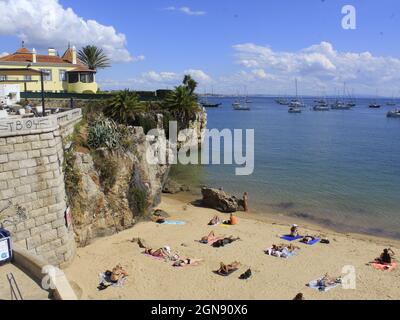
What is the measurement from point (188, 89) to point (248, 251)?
2834 cm

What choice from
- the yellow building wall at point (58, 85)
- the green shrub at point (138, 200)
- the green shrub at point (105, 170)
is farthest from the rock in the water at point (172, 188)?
the yellow building wall at point (58, 85)

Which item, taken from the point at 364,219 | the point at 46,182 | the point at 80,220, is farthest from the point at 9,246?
the point at 364,219

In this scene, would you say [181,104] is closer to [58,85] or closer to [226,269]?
[58,85]

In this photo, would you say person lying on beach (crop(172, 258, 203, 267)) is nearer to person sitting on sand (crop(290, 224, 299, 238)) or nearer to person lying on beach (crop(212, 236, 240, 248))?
person lying on beach (crop(212, 236, 240, 248))

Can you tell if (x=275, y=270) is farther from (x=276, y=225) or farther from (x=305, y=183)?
(x=305, y=183)

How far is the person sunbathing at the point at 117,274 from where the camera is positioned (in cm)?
1636

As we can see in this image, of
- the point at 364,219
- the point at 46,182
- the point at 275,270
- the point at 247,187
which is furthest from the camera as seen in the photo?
the point at 247,187

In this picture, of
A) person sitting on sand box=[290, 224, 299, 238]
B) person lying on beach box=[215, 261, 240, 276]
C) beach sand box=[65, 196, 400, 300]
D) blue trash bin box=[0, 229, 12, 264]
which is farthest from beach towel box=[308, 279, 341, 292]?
blue trash bin box=[0, 229, 12, 264]

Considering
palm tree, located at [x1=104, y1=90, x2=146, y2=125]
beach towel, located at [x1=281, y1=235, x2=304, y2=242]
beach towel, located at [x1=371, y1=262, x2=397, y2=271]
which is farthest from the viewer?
palm tree, located at [x1=104, y1=90, x2=146, y2=125]

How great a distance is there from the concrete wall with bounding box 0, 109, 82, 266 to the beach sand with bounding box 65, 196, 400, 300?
161cm

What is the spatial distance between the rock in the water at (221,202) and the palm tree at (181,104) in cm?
1588

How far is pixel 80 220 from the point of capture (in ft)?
63.9

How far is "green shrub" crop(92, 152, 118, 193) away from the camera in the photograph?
2138 cm
